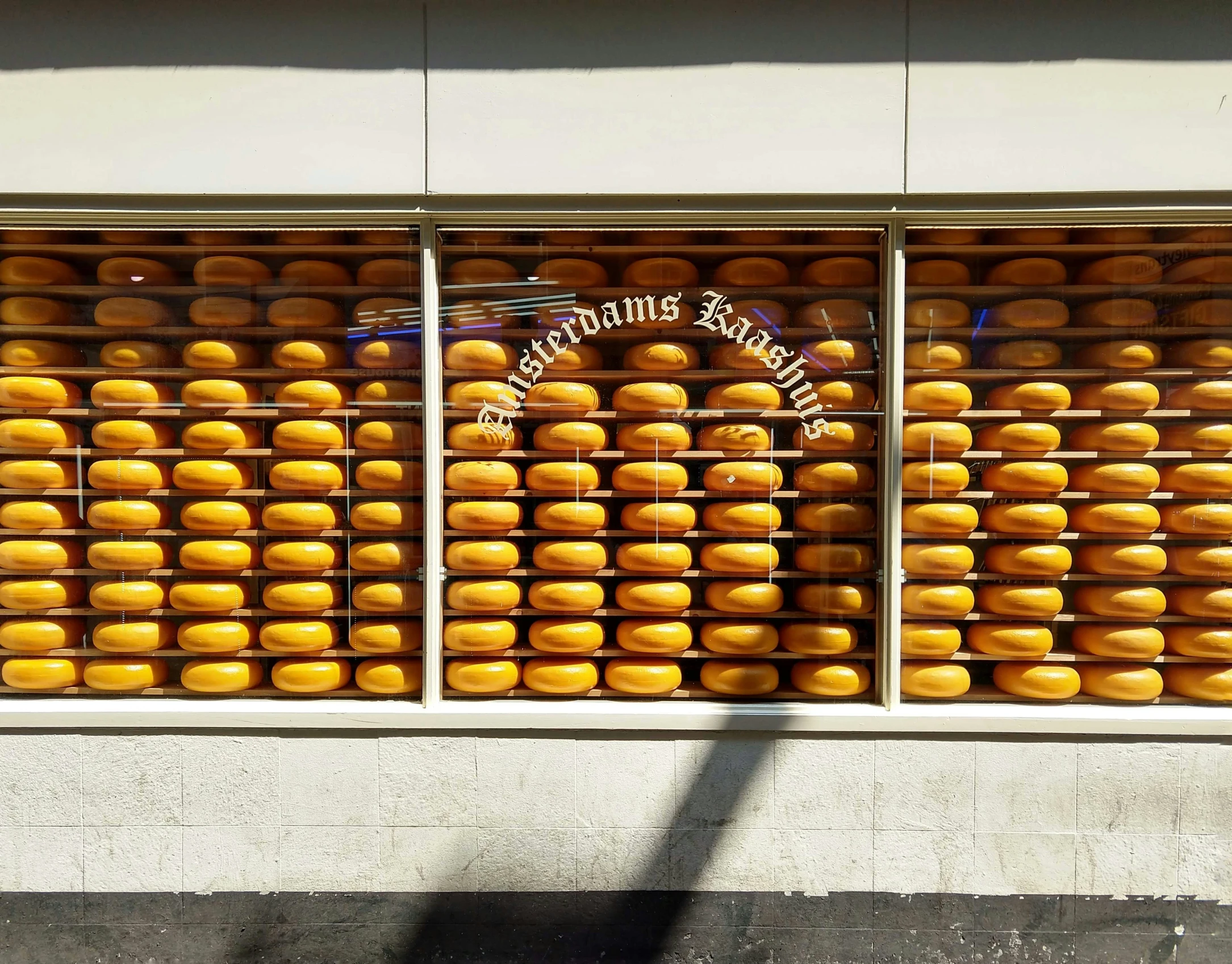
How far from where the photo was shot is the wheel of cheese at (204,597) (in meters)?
2.75

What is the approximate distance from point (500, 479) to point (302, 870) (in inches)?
77.3

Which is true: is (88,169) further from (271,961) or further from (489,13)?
(271,961)

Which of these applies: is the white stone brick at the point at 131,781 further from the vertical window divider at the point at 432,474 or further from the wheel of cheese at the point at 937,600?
the wheel of cheese at the point at 937,600

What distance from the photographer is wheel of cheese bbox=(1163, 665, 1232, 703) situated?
2.74 meters

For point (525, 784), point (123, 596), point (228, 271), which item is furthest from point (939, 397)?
point (123, 596)

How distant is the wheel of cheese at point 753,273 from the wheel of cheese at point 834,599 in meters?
1.43

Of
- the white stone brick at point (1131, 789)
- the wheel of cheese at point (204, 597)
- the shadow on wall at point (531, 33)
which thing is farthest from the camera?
the wheel of cheese at point (204, 597)

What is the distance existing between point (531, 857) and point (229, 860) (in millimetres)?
1358

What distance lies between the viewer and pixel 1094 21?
253cm

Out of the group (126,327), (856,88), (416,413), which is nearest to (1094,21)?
(856,88)

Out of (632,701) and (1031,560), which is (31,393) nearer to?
(632,701)

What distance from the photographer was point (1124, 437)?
8.90 feet

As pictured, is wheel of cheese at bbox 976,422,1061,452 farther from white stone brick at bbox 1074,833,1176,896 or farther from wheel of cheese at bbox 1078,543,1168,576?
white stone brick at bbox 1074,833,1176,896

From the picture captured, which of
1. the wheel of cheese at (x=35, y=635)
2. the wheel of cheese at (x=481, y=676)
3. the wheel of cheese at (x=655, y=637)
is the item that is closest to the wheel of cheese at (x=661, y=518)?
the wheel of cheese at (x=655, y=637)
